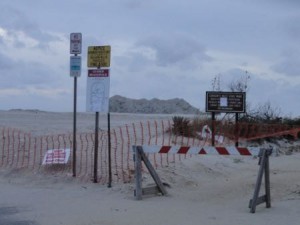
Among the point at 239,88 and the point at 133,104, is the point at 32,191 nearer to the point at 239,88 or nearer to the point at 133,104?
the point at 239,88

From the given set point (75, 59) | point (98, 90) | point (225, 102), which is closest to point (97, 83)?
point (98, 90)

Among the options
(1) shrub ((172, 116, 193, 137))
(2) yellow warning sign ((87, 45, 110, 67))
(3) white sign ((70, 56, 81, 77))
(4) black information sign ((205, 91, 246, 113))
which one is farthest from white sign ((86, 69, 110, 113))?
(4) black information sign ((205, 91, 246, 113))

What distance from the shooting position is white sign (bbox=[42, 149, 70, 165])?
1542 cm

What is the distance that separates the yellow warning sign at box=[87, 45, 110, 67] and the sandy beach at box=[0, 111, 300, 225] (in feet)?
9.01

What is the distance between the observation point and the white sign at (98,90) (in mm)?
14023

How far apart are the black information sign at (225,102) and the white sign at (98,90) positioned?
1070cm

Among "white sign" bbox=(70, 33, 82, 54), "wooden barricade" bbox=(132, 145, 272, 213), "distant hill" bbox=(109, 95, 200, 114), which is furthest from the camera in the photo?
"distant hill" bbox=(109, 95, 200, 114)

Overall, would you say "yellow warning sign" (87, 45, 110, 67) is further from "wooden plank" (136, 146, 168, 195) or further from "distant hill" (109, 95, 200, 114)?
"distant hill" (109, 95, 200, 114)

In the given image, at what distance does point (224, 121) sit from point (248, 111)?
20.0ft

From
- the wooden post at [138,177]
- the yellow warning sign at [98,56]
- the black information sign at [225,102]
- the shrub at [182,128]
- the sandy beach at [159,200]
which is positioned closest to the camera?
the sandy beach at [159,200]

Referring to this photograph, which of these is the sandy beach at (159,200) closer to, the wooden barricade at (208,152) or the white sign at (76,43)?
the wooden barricade at (208,152)

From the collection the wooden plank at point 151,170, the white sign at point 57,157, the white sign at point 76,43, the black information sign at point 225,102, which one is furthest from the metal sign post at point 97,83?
the black information sign at point 225,102

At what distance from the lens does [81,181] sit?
14.3m

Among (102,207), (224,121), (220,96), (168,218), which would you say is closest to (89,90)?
(102,207)
